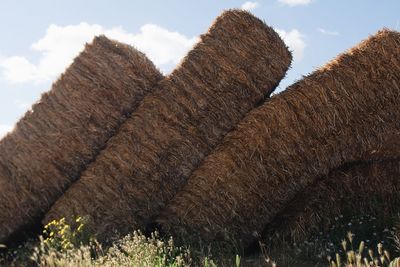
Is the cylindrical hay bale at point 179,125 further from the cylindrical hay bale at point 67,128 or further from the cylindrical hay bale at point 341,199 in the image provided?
the cylindrical hay bale at point 341,199

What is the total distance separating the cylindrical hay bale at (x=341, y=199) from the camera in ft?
27.6

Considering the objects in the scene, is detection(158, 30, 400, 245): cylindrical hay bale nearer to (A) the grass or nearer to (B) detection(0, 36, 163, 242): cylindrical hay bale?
(A) the grass

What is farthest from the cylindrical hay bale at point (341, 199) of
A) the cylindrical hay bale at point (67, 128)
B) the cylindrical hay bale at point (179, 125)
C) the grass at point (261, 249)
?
the cylindrical hay bale at point (67, 128)

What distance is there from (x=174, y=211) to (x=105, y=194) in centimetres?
109

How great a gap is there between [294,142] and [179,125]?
5.65 ft

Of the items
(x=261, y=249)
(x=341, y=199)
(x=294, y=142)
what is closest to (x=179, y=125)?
(x=294, y=142)

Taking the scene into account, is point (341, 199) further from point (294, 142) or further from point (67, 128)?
point (67, 128)

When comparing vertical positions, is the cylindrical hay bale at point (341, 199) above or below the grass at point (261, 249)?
above

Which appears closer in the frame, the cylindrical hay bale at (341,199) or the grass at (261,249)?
the grass at (261,249)

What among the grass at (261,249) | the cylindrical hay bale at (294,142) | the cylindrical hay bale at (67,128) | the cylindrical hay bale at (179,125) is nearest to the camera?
the grass at (261,249)

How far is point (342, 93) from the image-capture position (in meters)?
8.16

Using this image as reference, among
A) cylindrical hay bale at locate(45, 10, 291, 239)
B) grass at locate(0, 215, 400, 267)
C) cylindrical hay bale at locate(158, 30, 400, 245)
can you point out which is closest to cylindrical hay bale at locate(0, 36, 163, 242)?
cylindrical hay bale at locate(45, 10, 291, 239)

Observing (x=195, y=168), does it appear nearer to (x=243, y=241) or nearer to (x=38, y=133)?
(x=243, y=241)

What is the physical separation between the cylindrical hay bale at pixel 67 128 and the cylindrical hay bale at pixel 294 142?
5.40ft
